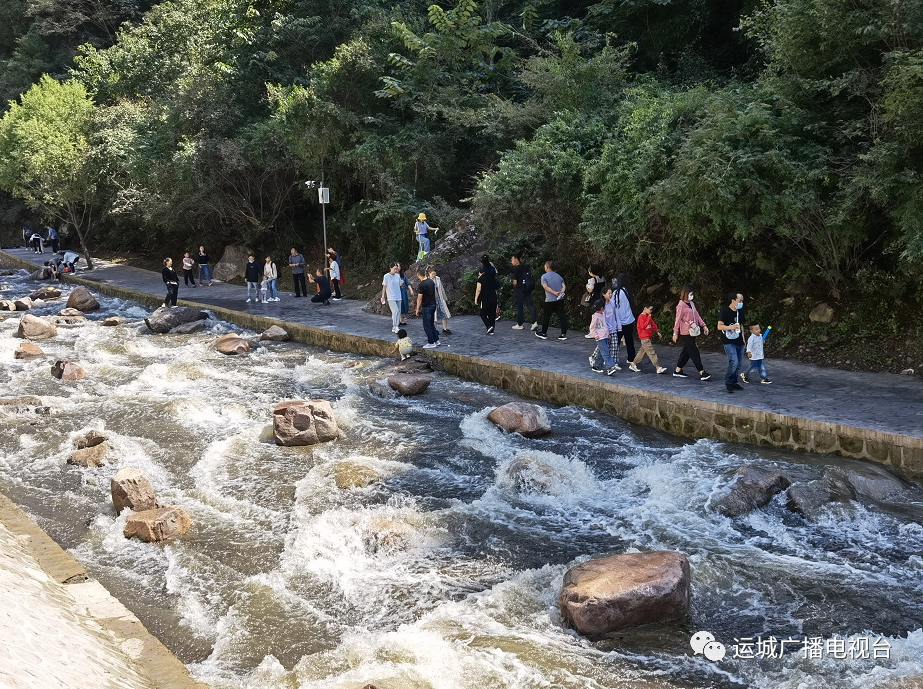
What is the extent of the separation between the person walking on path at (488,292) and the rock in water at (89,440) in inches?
302

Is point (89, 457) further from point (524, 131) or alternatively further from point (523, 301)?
point (524, 131)

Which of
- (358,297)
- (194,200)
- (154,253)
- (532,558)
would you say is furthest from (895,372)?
(154,253)

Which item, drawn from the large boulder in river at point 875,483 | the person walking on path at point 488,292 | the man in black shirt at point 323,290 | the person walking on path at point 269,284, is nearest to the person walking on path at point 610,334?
the person walking on path at point 488,292

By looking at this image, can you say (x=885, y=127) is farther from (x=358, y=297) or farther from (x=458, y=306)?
(x=358, y=297)

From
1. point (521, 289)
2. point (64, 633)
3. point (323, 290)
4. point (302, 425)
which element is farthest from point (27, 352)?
point (64, 633)

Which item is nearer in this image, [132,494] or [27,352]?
[132,494]

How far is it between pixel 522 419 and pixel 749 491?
354 centimetres

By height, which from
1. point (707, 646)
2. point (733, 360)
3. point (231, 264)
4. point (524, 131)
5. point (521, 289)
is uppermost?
point (524, 131)

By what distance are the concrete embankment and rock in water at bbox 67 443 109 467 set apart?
2934mm

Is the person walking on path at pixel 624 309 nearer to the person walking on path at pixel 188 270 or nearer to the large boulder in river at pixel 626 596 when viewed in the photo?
the large boulder in river at pixel 626 596

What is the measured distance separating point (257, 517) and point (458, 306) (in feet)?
34.4

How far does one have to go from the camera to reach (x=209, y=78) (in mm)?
26953

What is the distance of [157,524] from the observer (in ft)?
26.3

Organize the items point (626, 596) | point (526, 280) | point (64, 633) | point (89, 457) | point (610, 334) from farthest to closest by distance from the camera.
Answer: point (526, 280)
point (610, 334)
point (89, 457)
point (626, 596)
point (64, 633)
